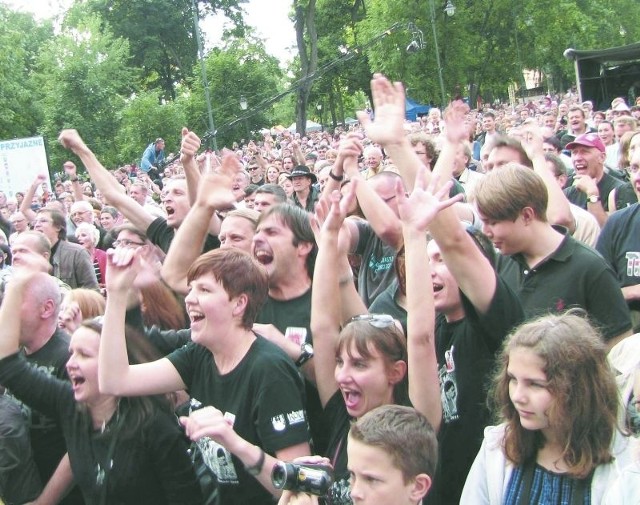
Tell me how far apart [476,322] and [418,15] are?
29.9m

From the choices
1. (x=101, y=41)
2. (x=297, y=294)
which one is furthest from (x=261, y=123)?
(x=297, y=294)

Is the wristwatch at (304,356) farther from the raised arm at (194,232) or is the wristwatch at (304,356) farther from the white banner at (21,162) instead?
the white banner at (21,162)

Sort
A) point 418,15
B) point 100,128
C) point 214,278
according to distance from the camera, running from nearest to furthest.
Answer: point 214,278 → point 100,128 → point 418,15

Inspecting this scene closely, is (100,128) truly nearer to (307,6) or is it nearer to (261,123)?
(261,123)

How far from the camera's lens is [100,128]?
28.5 meters

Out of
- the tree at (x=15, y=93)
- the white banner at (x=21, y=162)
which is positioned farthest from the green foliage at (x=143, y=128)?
the white banner at (x=21, y=162)

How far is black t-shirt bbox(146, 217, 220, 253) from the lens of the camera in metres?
4.99

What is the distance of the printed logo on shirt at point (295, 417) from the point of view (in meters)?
2.61

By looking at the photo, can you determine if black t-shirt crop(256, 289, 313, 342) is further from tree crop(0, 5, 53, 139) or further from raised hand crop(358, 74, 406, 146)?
tree crop(0, 5, 53, 139)

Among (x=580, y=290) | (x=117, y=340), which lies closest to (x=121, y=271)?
(x=117, y=340)

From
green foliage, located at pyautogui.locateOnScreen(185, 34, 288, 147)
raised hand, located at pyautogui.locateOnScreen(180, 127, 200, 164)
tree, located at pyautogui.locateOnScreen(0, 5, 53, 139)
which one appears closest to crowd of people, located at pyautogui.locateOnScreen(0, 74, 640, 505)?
raised hand, located at pyautogui.locateOnScreen(180, 127, 200, 164)

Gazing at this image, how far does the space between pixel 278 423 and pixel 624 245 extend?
2.28 m

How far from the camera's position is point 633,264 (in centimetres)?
393

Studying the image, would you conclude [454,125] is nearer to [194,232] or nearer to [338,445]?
[194,232]
